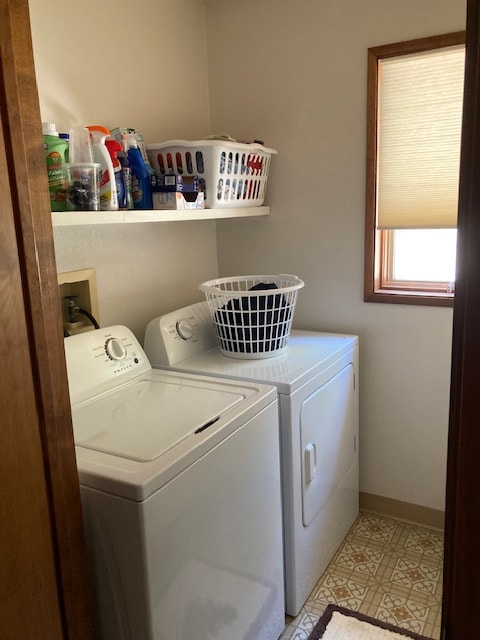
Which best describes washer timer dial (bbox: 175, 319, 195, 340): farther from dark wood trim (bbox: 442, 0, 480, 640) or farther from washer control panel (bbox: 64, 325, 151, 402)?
dark wood trim (bbox: 442, 0, 480, 640)

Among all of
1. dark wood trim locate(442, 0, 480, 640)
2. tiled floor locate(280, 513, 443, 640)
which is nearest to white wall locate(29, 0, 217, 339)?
tiled floor locate(280, 513, 443, 640)

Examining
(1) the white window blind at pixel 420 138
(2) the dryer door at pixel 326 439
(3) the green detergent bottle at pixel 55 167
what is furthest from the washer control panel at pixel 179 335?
(1) the white window blind at pixel 420 138

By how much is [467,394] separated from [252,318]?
1.50 metres

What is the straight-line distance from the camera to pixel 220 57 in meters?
2.44

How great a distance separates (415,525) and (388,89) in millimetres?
1900

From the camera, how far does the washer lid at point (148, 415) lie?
1.36m

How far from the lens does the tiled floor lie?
1.92m

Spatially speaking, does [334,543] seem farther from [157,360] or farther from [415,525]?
[157,360]

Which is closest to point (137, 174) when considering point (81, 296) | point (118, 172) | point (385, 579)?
point (118, 172)

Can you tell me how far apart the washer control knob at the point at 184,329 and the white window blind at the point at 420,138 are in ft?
3.02

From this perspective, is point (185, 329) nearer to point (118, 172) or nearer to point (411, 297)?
point (118, 172)

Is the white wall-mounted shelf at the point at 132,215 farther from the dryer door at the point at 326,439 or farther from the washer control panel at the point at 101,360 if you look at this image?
the dryer door at the point at 326,439

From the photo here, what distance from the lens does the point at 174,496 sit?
125 cm

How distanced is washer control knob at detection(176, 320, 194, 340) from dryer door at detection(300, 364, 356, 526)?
0.55m
